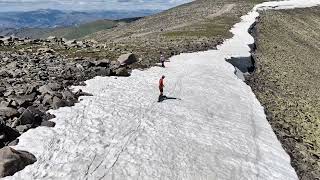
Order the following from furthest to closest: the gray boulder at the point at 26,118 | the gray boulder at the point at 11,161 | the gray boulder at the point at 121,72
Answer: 1. the gray boulder at the point at 121,72
2. the gray boulder at the point at 26,118
3. the gray boulder at the point at 11,161

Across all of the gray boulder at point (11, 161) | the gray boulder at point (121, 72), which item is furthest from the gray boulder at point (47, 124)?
the gray boulder at point (121, 72)

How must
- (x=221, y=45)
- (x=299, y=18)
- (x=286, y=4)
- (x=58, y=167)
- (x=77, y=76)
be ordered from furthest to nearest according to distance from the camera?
(x=286, y=4) < (x=299, y=18) < (x=221, y=45) < (x=77, y=76) < (x=58, y=167)

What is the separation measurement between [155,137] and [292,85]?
30.7 metres

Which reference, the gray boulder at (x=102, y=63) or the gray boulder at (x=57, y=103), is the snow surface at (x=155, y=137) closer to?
the gray boulder at (x=57, y=103)

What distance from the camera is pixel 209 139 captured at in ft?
88.6

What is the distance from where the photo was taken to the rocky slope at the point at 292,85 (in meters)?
30.5

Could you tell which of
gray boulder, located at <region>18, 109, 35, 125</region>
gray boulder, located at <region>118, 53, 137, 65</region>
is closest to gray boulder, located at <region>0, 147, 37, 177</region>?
gray boulder, located at <region>18, 109, 35, 125</region>

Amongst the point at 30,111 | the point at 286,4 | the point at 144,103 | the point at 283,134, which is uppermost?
the point at 30,111

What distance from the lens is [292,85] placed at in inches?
2055

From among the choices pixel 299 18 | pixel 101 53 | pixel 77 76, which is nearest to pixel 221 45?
pixel 101 53

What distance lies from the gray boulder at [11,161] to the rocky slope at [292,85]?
572 inches

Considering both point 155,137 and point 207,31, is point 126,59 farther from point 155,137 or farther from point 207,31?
point 207,31

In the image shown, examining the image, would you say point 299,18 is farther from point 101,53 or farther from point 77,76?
point 77,76

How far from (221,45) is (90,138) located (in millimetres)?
46478
